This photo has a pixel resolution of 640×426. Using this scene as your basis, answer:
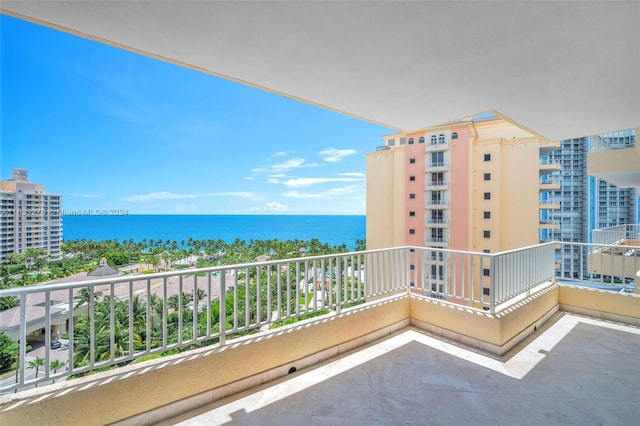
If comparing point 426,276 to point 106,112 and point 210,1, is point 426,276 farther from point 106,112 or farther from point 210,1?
point 106,112

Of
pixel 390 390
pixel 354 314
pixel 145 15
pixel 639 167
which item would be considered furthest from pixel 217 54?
pixel 639 167

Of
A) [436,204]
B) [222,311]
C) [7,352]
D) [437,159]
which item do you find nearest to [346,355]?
[222,311]

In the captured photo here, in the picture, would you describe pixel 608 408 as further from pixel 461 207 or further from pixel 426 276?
pixel 461 207

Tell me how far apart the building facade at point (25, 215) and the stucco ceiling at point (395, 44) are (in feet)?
6.64

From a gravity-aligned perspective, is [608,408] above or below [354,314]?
below

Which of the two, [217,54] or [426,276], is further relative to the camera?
[426,276]

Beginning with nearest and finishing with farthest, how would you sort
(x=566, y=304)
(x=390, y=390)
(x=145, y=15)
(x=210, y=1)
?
(x=210, y=1) → (x=145, y=15) → (x=390, y=390) → (x=566, y=304)

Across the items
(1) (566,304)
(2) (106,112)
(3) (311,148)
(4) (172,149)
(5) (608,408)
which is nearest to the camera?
(5) (608,408)

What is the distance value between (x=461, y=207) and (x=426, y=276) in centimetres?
1682

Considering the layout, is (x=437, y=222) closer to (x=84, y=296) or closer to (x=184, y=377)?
(x=184, y=377)

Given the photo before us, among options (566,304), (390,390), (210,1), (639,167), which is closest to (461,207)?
(639,167)

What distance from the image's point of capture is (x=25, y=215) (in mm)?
3254

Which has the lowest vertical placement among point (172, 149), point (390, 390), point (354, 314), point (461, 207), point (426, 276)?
point (390, 390)

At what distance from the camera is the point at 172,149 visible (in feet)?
146
